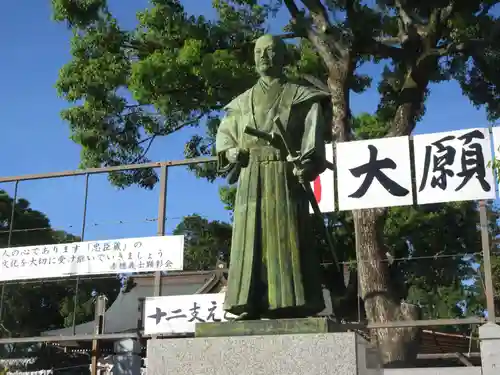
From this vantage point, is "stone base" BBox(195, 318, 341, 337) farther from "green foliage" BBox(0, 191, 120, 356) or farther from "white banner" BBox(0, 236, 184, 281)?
"green foliage" BBox(0, 191, 120, 356)

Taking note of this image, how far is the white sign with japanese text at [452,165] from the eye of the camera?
907 centimetres

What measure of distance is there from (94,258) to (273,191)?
6.09 m

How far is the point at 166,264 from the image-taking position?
957 cm

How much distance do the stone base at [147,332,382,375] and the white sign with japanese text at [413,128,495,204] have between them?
543cm

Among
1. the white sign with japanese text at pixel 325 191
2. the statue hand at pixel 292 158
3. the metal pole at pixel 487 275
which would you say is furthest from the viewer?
the white sign with japanese text at pixel 325 191

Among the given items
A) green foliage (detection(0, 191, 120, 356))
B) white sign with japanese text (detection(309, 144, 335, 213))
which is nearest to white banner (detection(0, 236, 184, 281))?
white sign with japanese text (detection(309, 144, 335, 213))

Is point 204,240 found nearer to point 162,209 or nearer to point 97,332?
point 97,332

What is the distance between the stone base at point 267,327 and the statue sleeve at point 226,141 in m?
1.06

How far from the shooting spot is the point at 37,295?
2500 centimetres

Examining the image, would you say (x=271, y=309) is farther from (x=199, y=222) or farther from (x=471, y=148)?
(x=199, y=222)

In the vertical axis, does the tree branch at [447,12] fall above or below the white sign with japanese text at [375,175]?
above

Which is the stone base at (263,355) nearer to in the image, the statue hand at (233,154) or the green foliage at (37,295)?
the statue hand at (233,154)

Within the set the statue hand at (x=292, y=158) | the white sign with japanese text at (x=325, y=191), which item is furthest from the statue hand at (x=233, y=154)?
the white sign with japanese text at (x=325, y=191)

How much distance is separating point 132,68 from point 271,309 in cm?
921
